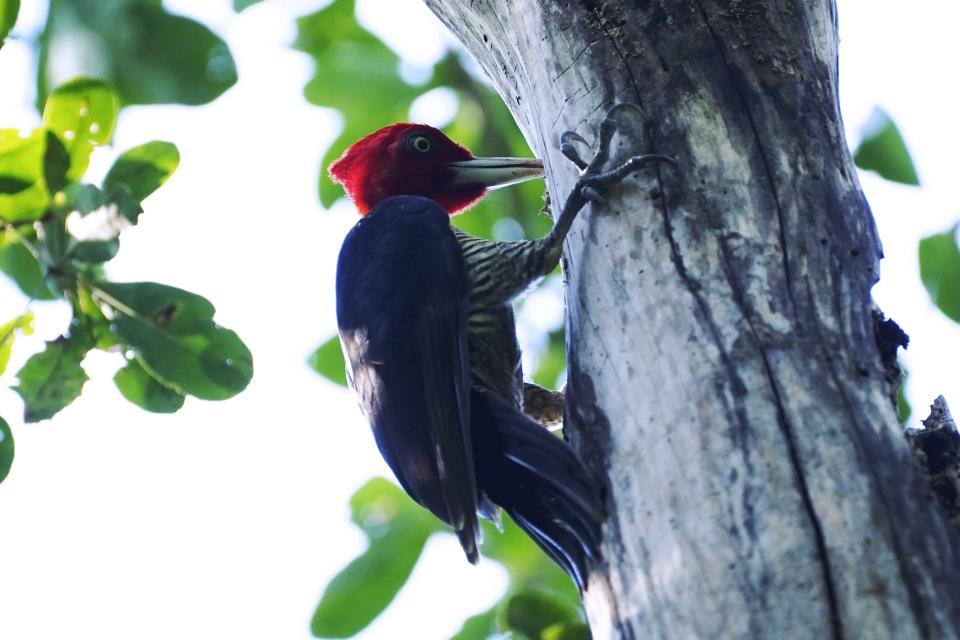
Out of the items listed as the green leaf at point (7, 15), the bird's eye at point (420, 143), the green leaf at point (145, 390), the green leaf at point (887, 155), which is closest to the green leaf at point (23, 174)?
the green leaf at point (7, 15)

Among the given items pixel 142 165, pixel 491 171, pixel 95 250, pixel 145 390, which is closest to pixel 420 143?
pixel 491 171

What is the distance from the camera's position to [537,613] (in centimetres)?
240

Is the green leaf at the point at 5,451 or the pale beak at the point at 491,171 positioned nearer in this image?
the green leaf at the point at 5,451

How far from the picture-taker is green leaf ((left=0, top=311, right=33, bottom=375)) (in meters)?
2.51

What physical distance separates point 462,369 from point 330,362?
1042 millimetres

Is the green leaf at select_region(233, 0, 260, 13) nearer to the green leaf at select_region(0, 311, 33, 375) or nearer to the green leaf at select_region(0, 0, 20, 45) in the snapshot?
the green leaf at select_region(0, 0, 20, 45)

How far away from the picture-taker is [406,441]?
8.23 ft

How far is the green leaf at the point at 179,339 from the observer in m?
2.51

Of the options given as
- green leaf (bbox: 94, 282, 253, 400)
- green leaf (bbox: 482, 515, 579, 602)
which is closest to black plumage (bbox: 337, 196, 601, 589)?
green leaf (bbox: 94, 282, 253, 400)

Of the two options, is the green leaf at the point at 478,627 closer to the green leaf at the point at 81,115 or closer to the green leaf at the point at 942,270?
the green leaf at the point at 942,270

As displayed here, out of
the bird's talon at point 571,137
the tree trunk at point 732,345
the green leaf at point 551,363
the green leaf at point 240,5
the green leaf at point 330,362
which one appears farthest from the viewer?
the green leaf at point 551,363

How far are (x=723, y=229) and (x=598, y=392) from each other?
1.29 feet

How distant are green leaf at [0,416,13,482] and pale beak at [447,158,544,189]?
1.80 metres

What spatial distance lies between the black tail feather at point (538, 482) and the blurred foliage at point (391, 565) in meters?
0.40
